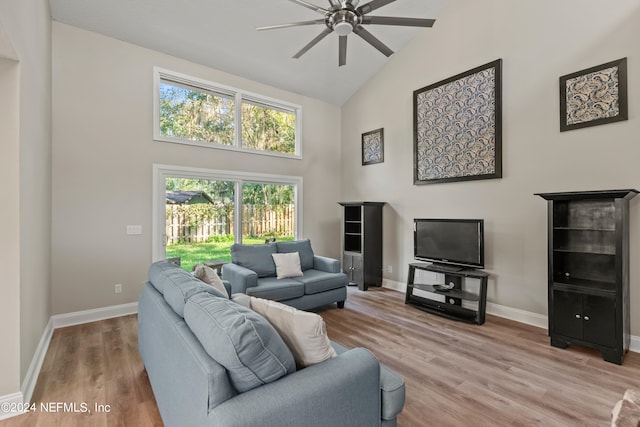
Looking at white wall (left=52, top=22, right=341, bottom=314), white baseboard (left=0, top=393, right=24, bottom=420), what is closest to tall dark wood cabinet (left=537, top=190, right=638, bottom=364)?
white baseboard (left=0, top=393, right=24, bottom=420)

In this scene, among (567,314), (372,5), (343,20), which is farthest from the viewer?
(567,314)

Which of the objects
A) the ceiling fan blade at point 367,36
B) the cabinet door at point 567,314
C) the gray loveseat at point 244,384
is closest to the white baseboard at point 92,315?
the gray loveseat at point 244,384

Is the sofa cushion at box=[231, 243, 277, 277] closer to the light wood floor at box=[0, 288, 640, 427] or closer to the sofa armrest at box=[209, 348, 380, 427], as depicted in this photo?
the light wood floor at box=[0, 288, 640, 427]

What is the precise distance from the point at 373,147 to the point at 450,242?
2.31m

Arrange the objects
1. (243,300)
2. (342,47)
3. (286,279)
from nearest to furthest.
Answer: (243,300) → (342,47) → (286,279)

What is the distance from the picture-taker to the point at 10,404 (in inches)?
77.7

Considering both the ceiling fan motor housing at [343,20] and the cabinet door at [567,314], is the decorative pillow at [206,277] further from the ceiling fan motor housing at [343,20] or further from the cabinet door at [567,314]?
the cabinet door at [567,314]

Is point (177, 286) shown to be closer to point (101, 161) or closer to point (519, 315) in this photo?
point (101, 161)

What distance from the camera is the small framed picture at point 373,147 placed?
213 inches

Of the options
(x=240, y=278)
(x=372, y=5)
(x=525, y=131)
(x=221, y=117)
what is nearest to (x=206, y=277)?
(x=240, y=278)

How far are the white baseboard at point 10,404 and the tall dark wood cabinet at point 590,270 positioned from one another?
4.41m

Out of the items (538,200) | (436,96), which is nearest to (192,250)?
(436,96)

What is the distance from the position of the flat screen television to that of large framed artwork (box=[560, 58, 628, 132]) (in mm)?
1465

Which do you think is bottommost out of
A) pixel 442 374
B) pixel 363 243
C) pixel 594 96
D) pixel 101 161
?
pixel 442 374
